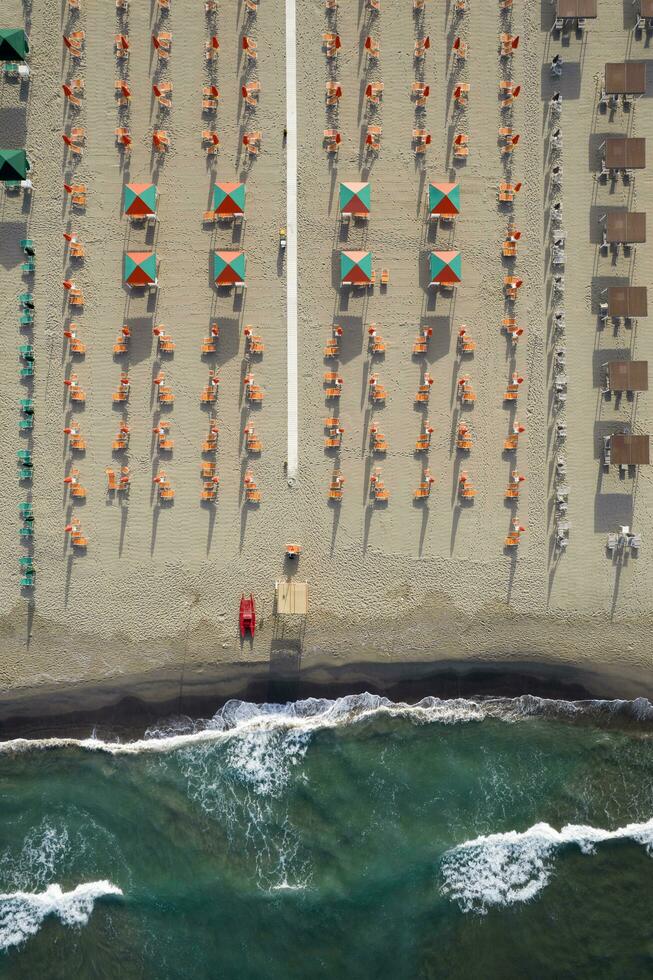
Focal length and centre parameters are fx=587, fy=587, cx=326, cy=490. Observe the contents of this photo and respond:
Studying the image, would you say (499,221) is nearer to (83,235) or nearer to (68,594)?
(83,235)

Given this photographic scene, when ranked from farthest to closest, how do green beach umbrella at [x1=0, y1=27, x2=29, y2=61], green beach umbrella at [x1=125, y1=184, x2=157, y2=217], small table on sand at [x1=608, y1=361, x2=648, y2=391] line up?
small table on sand at [x1=608, y1=361, x2=648, y2=391] < green beach umbrella at [x1=125, y1=184, x2=157, y2=217] < green beach umbrella at [x1=0, y1=27, x2=29, y2=61]

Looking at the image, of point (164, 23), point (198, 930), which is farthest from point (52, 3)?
point (198, 930)

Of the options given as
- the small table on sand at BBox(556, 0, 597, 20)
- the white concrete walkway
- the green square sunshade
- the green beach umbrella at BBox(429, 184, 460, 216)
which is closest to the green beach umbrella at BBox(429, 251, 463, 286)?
the green beach umbrella at BBox(429, 184, 460, 216)

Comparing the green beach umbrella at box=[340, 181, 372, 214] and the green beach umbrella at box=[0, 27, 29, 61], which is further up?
the green beach umbrella at box=[0, 27, 29, 61]

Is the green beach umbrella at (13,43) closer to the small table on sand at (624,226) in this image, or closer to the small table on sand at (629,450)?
the small table on sand at (624,226)

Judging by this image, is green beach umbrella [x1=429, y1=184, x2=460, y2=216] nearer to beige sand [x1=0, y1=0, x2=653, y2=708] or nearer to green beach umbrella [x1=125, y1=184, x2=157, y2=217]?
beige sand [x1=0, y1=0, x2=653, y2=708]

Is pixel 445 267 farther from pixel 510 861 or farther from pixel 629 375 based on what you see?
pixel 510 861

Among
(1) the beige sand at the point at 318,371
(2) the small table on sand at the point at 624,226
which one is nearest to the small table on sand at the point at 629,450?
(1) the beige sand at the point at 318,371
